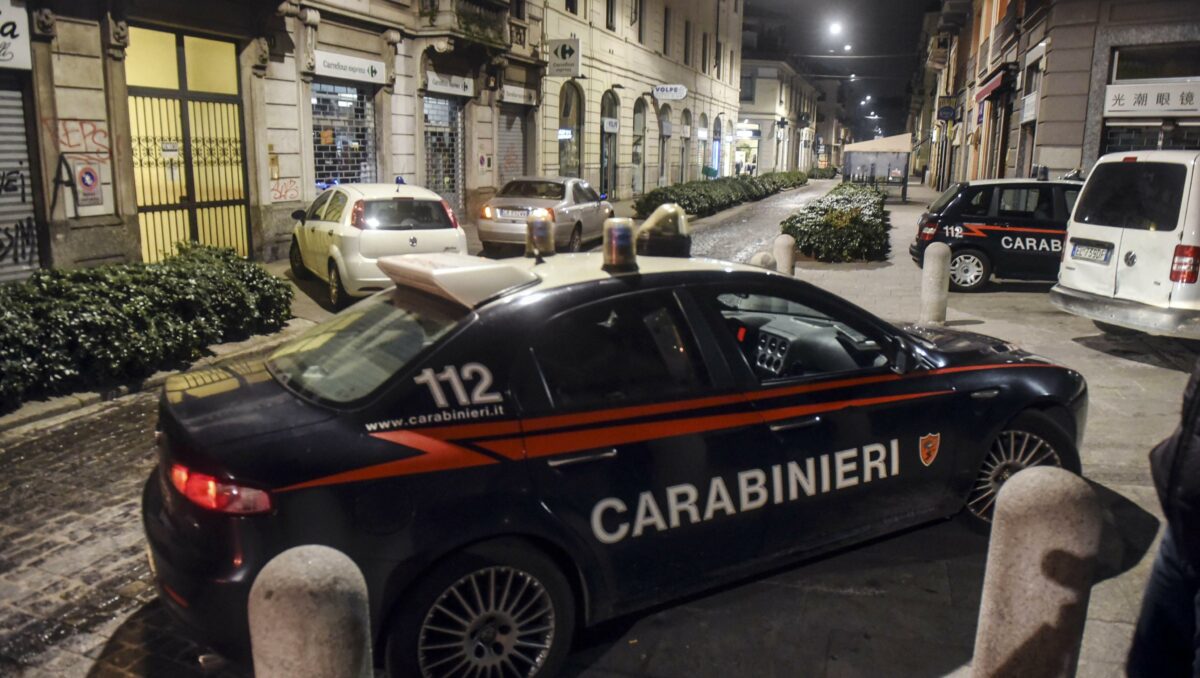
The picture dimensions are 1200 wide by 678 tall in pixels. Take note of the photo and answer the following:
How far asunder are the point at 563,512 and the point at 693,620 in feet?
3.66

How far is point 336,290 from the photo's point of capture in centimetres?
1152

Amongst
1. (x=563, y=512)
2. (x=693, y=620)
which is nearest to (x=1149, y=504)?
(x=693, y=620)

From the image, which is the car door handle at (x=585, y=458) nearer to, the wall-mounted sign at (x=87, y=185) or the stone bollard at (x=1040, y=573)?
the stone bollard at (x=1040, y=573)

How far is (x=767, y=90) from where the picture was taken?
70.8 meters

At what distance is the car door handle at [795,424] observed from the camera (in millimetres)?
3697

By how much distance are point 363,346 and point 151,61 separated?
489 inches

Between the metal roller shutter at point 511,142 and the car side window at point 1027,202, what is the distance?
1537cm

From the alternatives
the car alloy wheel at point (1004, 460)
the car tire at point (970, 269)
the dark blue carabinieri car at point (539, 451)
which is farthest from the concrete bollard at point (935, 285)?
the dark blue carabinieri car at point (539, 451)

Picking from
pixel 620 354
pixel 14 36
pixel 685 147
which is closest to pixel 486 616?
pixel 620 354

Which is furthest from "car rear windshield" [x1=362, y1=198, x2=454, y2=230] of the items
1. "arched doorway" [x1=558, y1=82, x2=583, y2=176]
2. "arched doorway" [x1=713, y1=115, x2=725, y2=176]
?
"arched doorway" [x1=713, y1=115, x2=725, y2=176]

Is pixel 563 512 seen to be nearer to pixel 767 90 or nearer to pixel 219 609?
pixel 219 609

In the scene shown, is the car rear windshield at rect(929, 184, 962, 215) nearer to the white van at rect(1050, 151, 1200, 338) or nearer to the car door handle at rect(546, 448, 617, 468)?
the white van at rect(1050, 151, 1200, 338)

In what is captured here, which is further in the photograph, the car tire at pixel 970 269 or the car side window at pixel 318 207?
the car tire at pixel 970 269

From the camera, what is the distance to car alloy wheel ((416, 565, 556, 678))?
10.1 feet
